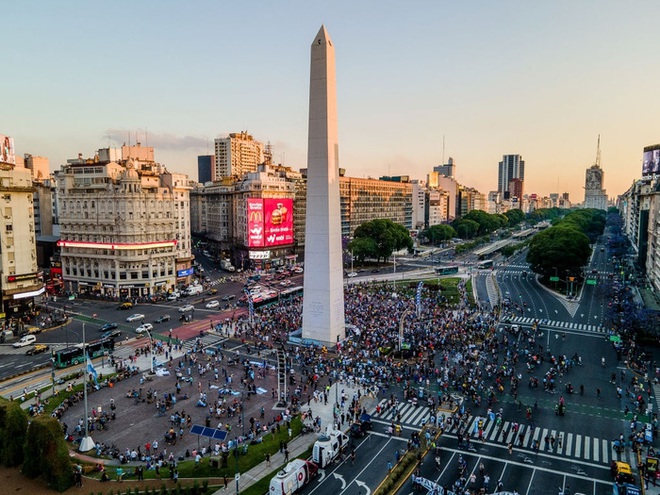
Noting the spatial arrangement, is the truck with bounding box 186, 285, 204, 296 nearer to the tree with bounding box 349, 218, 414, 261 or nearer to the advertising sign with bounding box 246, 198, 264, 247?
the advertising sign with bounding box 246, 198, 264, 247

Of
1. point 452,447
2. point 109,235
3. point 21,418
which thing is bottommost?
point 452,447

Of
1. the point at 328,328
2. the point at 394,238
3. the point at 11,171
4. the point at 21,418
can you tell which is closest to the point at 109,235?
the point at 11,171

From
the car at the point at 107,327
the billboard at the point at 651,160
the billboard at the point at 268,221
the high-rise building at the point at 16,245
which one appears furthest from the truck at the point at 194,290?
the billboard at the point at 651,160

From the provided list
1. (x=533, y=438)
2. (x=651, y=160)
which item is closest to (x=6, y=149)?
(x=533, y=438)

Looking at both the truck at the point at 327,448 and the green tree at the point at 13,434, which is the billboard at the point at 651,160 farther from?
the green tree at the point at 13,434

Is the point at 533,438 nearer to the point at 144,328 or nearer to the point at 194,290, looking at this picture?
the point at 144,328

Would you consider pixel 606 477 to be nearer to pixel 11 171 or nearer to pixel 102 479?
pixel 102 479
